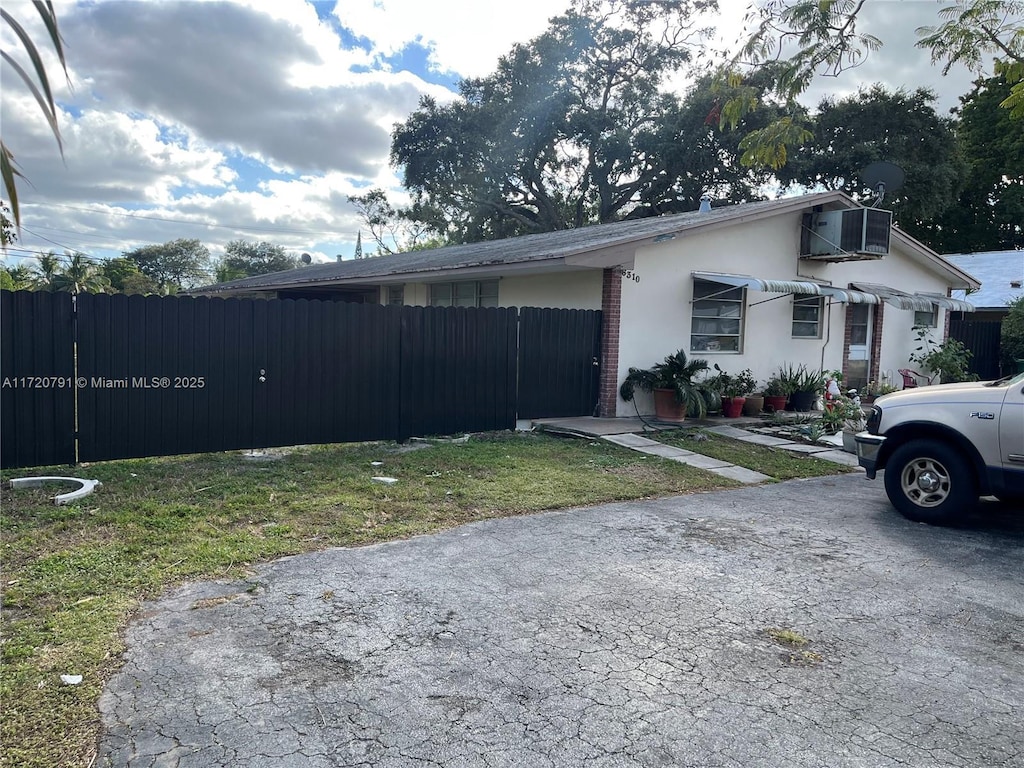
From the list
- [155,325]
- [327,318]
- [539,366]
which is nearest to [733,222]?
[539,366]

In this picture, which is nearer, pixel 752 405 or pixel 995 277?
pixel 752 405

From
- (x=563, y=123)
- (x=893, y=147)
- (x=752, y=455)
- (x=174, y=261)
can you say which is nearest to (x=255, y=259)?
(x=174, y=261)

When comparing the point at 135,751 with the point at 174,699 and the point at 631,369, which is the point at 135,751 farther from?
the point at 631,369

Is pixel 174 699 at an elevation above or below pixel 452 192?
below

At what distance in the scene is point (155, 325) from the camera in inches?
303

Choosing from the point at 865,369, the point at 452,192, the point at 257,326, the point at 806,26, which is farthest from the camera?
the point at 452,192

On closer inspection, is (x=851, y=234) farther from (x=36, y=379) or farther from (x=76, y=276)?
(x=76, y=276)

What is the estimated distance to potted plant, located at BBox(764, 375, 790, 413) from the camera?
13.0 m

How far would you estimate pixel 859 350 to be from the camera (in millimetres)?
15148

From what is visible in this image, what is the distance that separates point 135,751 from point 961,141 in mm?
35950

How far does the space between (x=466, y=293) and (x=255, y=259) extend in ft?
198

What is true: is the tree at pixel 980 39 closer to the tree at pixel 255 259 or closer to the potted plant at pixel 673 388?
the potted plant at pixel 673 388

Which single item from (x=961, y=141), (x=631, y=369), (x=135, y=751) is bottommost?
(x=135, y=751)

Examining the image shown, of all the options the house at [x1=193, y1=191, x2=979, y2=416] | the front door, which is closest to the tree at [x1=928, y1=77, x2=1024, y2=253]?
the house at [x1=193, y1=191, x2=979, y2=416]
